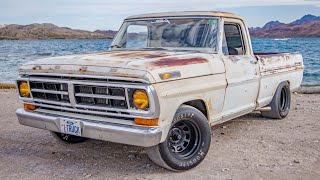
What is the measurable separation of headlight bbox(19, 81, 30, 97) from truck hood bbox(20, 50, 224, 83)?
0.16 metres

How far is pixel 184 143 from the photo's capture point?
4727 millimetres

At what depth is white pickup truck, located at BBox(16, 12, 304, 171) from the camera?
4020 mm

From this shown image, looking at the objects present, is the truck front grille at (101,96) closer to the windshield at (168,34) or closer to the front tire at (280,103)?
the windshield at (168,34)

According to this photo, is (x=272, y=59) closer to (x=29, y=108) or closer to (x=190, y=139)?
(x=190, y=139)

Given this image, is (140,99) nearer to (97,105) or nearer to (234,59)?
(97,105)

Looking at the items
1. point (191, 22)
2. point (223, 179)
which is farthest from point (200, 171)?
point (191, 22)

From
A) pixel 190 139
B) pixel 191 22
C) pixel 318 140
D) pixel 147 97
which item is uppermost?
pixel 191 22

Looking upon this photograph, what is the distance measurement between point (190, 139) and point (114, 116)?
106 centimetres

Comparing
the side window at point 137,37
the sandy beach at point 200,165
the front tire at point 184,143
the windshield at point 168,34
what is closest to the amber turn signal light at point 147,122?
the front tire at point 184,143

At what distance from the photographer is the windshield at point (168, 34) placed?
5363 millimetres

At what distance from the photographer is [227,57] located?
531cm

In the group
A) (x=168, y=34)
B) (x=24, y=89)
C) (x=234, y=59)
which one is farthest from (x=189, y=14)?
(x=24, y=89)

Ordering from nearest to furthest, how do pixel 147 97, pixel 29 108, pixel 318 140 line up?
pixel 147 97
pixel 29 108
pixel 318 140

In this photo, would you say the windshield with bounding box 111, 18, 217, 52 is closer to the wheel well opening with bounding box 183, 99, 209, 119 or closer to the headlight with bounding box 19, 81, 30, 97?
the wheel well opening with bounding box 183, 99, 209, 119
